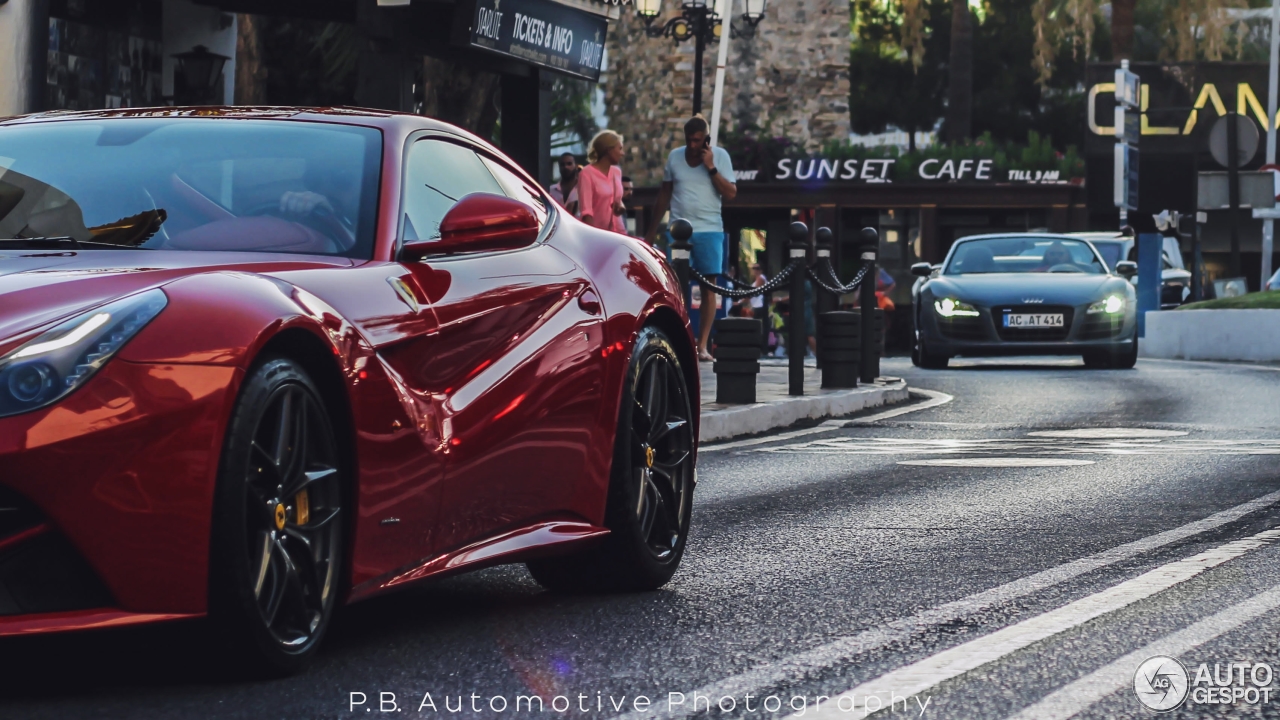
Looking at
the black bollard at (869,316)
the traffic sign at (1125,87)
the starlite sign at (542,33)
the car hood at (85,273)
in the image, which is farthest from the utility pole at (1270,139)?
the car hood at (85,273)

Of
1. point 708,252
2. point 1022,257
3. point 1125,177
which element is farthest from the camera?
point 1125,177

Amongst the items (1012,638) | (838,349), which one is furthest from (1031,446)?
(1012,638)

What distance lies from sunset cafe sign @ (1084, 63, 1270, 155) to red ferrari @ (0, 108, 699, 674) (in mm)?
32285

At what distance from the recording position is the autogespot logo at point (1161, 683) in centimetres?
401

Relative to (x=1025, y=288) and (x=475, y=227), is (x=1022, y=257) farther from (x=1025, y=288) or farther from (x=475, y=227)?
(x=475, y=227)

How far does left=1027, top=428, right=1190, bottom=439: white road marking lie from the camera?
11914 mm

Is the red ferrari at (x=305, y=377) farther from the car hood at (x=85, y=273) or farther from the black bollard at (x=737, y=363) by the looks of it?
the black bollard at (x=737, y=363)

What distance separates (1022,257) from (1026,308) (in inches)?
53.8

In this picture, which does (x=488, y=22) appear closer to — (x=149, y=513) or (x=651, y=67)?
(x=149, y=513)

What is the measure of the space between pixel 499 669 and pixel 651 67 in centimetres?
4348

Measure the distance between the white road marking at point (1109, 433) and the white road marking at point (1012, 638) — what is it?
552 centimetres

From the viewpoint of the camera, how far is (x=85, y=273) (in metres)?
4.18

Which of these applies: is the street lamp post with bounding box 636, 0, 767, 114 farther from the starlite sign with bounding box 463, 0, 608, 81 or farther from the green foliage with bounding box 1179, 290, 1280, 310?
the starlite sign with bounding box 463, 0, 608, 81

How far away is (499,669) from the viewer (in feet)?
14.4
